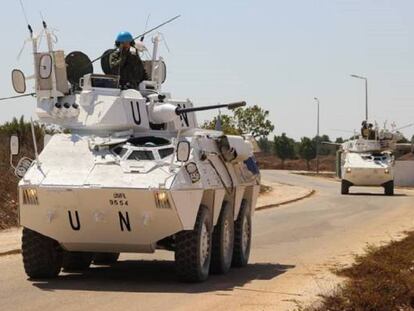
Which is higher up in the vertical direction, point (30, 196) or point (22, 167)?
point (22, 167)

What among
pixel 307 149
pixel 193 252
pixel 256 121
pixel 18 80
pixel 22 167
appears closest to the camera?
pixel 193 252

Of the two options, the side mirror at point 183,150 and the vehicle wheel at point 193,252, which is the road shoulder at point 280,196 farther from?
the side mirror at point 183,150

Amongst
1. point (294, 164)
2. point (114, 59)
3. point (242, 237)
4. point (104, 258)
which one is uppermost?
point (114, 59)

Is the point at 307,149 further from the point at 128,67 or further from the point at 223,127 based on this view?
the point at 128,67

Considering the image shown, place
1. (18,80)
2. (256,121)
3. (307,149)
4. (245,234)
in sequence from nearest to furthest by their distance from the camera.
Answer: (18,80), (245,234), (256,121), (307,149)

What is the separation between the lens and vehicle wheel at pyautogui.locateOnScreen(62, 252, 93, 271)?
1494cm

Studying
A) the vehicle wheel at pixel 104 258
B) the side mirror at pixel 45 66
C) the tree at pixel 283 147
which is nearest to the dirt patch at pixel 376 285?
the vehicle wheel at pixel 104 258

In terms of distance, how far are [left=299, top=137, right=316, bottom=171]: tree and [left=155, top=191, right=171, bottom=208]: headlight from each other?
103 m

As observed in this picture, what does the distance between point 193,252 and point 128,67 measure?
3601mm

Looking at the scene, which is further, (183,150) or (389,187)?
(389,187)

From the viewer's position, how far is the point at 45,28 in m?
14.7

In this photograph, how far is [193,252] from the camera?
13.1m

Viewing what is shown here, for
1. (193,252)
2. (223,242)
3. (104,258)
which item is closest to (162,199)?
(193,252)

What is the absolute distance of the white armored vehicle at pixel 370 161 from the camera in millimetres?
47031
